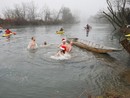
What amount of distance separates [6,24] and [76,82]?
66.1 meters

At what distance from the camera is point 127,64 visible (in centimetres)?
1598

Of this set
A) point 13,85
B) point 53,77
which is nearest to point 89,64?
point 53,77

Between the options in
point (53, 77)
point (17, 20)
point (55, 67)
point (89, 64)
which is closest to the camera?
point (53, 77)

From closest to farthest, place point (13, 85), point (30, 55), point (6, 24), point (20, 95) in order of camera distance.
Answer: point (20, 95) < point (13, 85) < point (30, 55) < point (6, 24)

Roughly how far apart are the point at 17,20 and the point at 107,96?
240 ft

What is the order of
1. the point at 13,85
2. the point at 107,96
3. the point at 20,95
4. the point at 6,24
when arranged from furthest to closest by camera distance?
the point at 6,24, the point at 13,85, the point at 20,95, the point at 107,96

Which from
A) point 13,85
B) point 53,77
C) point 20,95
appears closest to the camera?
point 20,95

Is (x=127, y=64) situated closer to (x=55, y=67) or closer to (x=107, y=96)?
(x=55, y=67)

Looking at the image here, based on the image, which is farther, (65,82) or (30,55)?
(30,55)

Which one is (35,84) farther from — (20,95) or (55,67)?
(55,67)

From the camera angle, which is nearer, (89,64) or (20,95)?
(20,95)

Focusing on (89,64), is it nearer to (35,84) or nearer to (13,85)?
(35,84)

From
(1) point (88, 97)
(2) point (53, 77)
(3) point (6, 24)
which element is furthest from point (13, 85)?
(3) point (6, 24)

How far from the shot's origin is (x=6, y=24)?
73250 mm
